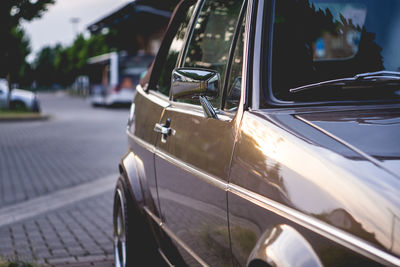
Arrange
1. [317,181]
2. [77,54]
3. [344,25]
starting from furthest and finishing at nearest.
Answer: [77,54]
[344,25]
[317,181]

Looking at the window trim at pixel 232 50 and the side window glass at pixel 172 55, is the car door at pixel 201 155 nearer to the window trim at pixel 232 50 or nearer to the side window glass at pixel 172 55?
the window trim at pixel 232 50

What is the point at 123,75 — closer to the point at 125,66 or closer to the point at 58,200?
the point at 125,66

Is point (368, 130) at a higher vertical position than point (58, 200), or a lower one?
higher

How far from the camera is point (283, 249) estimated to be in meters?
1.74

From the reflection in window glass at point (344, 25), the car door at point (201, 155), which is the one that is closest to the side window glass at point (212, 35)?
the car door at point (201, 155)

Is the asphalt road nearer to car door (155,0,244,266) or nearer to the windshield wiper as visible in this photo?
car door (155,0,244,266)

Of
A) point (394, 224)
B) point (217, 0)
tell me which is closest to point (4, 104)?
point (217, 0)

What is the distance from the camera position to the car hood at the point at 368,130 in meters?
1.68

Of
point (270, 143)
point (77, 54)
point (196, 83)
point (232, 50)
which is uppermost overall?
point (232, 50)

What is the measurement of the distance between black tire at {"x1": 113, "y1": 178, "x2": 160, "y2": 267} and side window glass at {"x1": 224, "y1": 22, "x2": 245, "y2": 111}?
1.18 metres

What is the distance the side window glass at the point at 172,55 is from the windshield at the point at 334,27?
0.76m

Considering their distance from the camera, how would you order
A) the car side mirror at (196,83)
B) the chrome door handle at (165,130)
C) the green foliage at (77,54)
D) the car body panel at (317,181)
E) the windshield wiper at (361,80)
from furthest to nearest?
the green foliage at (77,54) → the chrome door handle at (165,130) → the car side mirror at (196,83) → the windshield wiper at (361,80) → the car body panel at (317,181)

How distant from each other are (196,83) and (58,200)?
16.5 feet

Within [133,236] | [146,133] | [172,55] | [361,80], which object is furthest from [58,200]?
[361,80]
